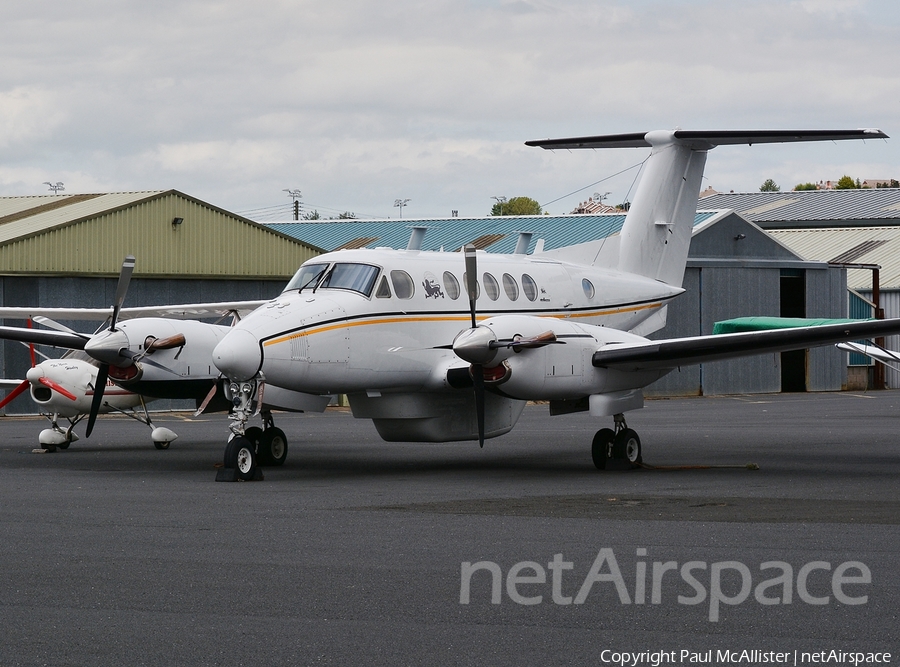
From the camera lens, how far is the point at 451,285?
18.5 meters

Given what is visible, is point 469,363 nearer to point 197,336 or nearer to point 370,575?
point 197,336

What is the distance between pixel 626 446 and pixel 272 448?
5.52 m

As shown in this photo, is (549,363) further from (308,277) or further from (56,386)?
(56,386)

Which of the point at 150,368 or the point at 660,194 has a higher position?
the point at 660,194

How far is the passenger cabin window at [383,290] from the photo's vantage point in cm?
1734

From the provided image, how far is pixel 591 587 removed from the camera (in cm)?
885

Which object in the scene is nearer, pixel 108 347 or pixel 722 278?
pixel 108 347

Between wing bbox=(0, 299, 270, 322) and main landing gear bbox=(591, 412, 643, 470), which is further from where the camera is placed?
wing bbox=(0, 299, 270, 322)

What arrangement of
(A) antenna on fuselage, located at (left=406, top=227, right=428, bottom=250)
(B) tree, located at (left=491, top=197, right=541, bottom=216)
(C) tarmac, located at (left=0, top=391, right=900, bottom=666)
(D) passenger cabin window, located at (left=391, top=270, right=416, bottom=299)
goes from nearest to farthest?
(C) tarmac, located at (left=0, top=391, right=900, bottom=666) < (D) passenger cabin window, located at (left=391, top=270, right=416, bottom=299) < (A) antenna on fuselage, located at (left=406, top=227, right=428, bottom=250) < (B) tree, located at (left=491, top=197, right=541, bottom=216)

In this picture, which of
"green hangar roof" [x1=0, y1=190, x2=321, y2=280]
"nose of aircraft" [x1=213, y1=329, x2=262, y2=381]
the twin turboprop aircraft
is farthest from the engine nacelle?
"green hangar roof" [x1=0, y1=190, x2=321, y2=280]

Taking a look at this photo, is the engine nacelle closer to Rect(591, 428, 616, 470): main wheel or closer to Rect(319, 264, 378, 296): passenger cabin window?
Rect(591, 428, 616, 470): main wheel

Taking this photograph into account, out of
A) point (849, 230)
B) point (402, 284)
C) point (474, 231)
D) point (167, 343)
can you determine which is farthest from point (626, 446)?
point (849, 230)

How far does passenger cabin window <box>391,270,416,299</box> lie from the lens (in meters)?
→ 17.6

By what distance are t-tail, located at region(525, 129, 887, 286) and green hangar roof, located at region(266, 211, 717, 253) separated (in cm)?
2016
